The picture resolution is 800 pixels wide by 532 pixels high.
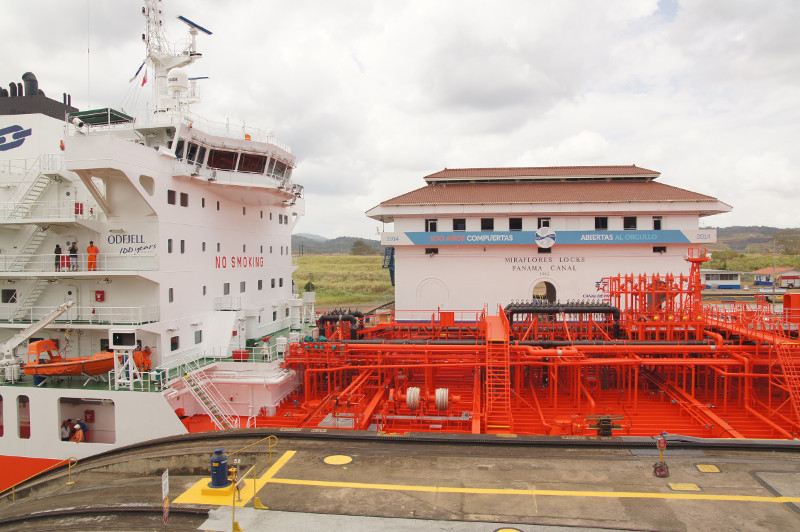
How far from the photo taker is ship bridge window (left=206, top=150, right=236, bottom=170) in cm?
2047

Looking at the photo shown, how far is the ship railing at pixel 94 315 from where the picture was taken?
17.2 m

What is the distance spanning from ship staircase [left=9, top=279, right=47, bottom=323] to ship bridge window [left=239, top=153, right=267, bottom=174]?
8822 millimetres

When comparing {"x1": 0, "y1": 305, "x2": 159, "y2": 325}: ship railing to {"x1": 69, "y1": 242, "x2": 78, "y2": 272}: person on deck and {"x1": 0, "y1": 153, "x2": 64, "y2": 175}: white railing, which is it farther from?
{"x1": 0, "y1": 153, "x2": 64, "y2": 175}: white railing

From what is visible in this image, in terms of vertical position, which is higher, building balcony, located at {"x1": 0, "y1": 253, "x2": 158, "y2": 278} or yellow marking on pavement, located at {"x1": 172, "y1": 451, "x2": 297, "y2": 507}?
building balcony, located at {"x1": 0, "y1": 253, "x2": 158, "y2": 278}

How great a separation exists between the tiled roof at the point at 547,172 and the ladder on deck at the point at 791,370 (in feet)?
47.7

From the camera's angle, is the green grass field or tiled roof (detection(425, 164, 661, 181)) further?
the green grass field

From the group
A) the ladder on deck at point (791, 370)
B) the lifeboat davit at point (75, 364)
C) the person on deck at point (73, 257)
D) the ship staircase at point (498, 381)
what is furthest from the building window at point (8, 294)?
the ladder on deck at point (791, 370)

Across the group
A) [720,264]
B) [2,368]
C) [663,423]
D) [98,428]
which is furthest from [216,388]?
[720,264]

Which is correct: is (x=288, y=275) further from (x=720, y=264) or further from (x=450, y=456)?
(x=720, y=264)

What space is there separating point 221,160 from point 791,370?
858 inches

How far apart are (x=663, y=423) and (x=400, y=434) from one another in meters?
9.45

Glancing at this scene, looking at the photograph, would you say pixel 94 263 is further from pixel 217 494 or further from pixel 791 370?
pixel 791 370

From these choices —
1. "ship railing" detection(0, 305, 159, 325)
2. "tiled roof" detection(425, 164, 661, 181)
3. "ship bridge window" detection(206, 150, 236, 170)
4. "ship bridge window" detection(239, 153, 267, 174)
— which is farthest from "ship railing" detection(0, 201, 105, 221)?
"tiled roof" detection(425, 164, 661, 181)

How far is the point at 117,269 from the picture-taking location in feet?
58.3
